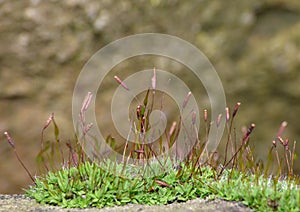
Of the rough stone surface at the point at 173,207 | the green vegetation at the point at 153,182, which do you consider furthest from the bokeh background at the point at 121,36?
the rough stone surface at the point at 173,207

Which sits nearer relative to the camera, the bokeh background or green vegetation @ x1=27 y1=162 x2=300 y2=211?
green vegetation @ x1=27 y1=162 x2=300 y2=211

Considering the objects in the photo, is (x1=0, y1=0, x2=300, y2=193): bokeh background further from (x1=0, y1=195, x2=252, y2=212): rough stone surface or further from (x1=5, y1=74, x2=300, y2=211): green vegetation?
(x1=0, y1=195, x2=252, y2=212): rough stone surface

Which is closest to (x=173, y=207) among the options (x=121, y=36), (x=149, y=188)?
(x=149, y=188)

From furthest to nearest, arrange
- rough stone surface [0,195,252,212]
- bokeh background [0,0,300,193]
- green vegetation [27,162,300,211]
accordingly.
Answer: bokeh background [0,0,300,193], green vegetation [27,162,300,211], rough stone surface [0,195,252,212]

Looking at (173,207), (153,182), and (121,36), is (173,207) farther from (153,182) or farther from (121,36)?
(121,36)

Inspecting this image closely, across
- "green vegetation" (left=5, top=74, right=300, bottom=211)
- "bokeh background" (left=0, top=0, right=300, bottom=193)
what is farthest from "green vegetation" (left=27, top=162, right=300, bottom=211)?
"bokeh background" (left=0, top=0, right=300, bottom=193)

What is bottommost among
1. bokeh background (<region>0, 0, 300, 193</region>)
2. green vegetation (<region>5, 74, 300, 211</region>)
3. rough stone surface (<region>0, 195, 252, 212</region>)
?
rough stone surface (<region>0, 195, 252, 212</region>)

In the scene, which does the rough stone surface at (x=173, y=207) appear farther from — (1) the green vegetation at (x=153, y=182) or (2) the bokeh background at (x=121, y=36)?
(2) the bokeh background at (x=121, y=36)

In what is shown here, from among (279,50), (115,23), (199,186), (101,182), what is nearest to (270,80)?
(279,50)

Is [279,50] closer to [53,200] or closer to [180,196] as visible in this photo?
[180,196]
